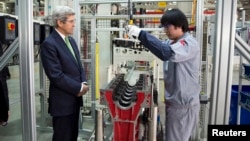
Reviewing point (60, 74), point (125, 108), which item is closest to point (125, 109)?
point (125, 108)

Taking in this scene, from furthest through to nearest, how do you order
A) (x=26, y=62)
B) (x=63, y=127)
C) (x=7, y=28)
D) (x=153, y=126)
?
(x=7, y=28), (x=63, y=127), (x=153, y=126), (x=26, y=62)

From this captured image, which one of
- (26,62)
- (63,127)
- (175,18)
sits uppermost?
(175,18)

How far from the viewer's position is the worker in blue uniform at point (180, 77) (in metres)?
1.78

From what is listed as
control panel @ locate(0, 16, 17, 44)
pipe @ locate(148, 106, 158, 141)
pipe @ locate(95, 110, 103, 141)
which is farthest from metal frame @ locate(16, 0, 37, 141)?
control panel @ locate(0, 16, 17, 44)

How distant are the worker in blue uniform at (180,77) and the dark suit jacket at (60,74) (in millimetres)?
632

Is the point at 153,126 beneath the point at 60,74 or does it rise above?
beneath

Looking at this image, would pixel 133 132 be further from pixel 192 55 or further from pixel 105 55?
pixel 105 55

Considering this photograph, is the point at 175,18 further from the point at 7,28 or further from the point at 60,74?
the point at 7,28

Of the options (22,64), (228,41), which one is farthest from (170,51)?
(22,64)

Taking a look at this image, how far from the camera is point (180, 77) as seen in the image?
187 cm

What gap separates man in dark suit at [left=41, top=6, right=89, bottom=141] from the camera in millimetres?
2068

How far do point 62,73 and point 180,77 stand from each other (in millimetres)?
979

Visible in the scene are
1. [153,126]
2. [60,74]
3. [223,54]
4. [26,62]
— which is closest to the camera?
[223,54]

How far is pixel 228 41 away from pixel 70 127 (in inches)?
61.8
